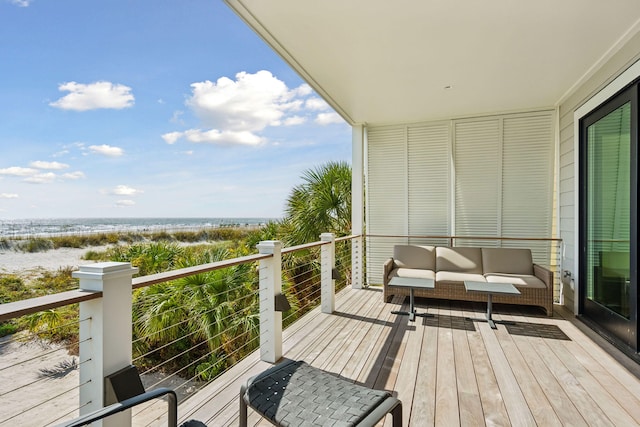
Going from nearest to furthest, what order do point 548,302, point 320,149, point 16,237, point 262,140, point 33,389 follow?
1. point 548,302
2. point 33,389
3. point 16,237
4. point 320,149
5. point 262,140

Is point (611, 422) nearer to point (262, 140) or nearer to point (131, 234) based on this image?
point (131, 234)

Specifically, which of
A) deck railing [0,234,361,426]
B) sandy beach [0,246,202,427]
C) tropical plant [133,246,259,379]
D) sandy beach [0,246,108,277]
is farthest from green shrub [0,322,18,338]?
tropical plant [133,246,259,379]

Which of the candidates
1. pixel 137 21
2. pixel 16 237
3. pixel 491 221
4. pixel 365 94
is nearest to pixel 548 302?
pixel 491 221

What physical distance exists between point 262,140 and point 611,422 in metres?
29.2

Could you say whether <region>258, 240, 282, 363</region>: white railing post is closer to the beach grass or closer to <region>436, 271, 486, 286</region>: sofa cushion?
<region>436, 271, 486, 286</region>: sofa cushion

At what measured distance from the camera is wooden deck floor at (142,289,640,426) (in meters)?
1.97

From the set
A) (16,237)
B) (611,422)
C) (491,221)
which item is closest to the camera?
(611,422)

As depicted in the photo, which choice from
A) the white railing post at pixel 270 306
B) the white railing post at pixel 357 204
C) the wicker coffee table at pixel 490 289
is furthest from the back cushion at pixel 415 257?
the white railing post at pixel 270 306

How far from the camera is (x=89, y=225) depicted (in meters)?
21.7

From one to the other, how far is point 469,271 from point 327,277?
2.02 m

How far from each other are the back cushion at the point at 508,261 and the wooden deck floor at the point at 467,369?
26.1 inches

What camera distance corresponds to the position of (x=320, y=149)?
26562 mm

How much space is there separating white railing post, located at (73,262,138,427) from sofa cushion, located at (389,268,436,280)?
3.59 m

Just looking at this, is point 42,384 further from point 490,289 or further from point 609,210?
point 609,210
